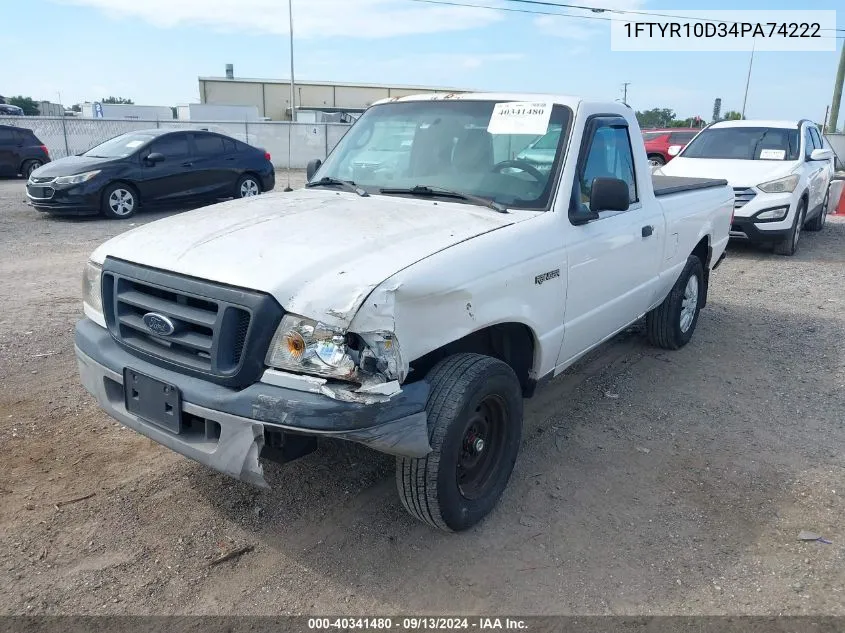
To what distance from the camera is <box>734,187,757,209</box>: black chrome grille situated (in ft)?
Result: 31.4

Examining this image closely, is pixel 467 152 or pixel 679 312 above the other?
pixel 467 152

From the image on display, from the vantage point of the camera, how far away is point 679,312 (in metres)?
5.59

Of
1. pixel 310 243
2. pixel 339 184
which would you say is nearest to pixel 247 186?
pixel 339 184

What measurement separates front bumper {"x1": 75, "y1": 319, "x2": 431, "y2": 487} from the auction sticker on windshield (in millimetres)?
1805

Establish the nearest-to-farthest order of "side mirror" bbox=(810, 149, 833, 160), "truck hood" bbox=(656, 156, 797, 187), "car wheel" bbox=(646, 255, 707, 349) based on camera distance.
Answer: "car wheel" bbox=(646, 255, 707, 349) < "truck hood" bbox=(656, 156, 797, 187) < "side mirror" bbox=(810, 149, 833, 160)

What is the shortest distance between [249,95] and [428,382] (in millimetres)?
59552

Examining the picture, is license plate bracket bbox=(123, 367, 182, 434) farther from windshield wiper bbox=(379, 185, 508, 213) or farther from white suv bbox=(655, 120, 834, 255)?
white suv bbox=(655, 120, 834, 255)

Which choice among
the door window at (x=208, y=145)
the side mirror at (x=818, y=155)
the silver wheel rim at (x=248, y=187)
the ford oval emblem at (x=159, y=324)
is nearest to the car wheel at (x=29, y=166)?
the door window at (x=208, y=145)

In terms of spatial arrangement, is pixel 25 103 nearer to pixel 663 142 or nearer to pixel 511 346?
pixel 663 142

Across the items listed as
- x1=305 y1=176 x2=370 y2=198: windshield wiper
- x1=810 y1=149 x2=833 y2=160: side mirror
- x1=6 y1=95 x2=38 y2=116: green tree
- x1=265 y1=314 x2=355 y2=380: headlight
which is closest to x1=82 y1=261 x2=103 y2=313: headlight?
x1=265 y1=314 x2=355 y2=380: headlight

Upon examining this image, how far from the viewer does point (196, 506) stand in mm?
3326

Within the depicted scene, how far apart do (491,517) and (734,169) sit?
28.5 feet

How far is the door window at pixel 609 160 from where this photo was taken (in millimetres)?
3873

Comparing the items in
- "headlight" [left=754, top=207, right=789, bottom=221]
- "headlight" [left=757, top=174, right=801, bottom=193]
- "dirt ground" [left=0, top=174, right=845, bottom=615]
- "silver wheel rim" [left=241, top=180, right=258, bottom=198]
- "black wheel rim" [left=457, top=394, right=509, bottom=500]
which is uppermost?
"headlight" [left=757, top=174, right=801, bottom=193]
